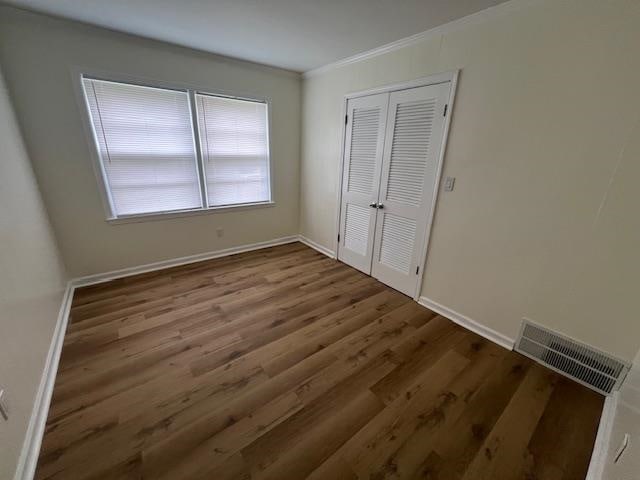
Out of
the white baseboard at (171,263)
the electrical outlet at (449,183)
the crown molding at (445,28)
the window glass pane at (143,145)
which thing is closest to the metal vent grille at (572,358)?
the electrical outlet at (449,183)

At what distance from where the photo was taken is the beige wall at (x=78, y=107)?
7.01 feet

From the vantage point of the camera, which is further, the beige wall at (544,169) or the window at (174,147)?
the window at (174,147)

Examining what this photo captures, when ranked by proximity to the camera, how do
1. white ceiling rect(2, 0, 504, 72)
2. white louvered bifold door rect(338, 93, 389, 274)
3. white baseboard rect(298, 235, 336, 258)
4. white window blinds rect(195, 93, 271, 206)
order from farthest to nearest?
white baseboard rect(298, 235, 336, 258)
white window blinds rect(195, 93, 271, 206)
white louvered bifold door rect(338, 93, 389, 274)
white ceiling rect(2, 0, 504, 72)

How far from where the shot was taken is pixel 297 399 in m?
1.57

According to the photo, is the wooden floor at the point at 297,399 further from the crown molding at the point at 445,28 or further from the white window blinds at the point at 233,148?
the crown molding at the point at 445,28

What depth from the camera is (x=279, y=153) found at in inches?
147

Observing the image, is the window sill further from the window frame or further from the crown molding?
the crown molding

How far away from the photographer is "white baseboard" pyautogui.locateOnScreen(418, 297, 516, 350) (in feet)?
6.76

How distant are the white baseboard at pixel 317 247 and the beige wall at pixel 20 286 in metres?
2.86

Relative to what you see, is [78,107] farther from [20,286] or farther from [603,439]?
[603,439]

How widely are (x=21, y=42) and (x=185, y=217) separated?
1.89 metres

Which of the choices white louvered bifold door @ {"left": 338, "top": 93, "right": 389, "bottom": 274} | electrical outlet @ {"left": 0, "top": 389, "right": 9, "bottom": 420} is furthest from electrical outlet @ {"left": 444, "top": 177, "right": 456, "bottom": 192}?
electrical outlet @ {"left": 0, "top": 389, "right": 9, "bottom": 420}

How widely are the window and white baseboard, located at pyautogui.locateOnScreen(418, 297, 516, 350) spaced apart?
2.71m

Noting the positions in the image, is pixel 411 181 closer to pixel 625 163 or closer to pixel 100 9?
pixel 625 163
